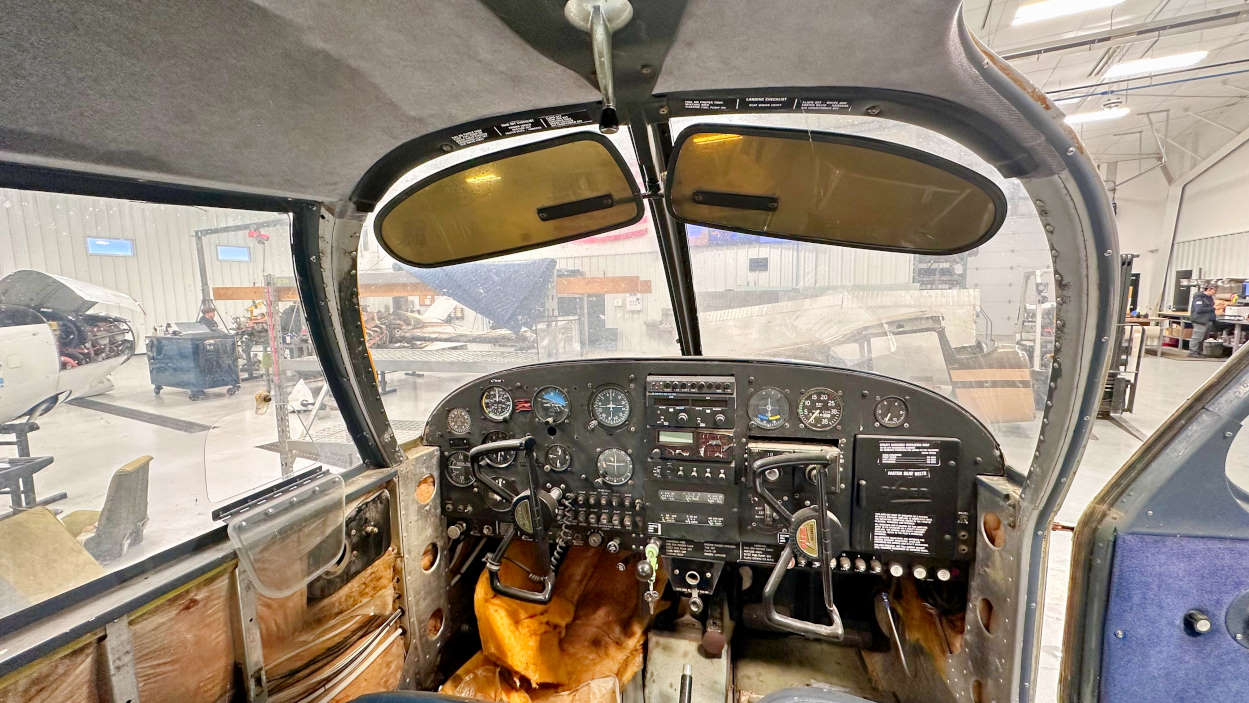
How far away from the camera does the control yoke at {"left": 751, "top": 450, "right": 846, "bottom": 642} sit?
1628 millimetres

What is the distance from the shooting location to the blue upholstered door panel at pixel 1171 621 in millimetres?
1048

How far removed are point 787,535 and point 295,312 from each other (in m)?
1.83

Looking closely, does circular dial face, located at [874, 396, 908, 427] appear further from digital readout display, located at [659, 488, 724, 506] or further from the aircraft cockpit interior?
digital readout display, located at [659, 488, 724, 506]

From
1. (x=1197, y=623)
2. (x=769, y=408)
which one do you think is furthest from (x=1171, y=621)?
(x=769, y=408)

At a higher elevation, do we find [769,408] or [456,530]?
[769,408]

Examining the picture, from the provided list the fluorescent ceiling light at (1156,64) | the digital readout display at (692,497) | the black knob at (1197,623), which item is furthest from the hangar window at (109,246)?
the fluorescent ceiling light at (1156,64)

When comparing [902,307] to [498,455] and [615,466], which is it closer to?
[615,466]

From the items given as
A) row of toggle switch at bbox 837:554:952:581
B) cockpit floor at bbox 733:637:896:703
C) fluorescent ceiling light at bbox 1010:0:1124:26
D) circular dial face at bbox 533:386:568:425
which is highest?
fluorescent ceiling light at bbox 1010:0:1124:26

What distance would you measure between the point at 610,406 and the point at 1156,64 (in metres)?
7.39

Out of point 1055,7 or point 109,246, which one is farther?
point 1055,7

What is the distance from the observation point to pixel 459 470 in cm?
204

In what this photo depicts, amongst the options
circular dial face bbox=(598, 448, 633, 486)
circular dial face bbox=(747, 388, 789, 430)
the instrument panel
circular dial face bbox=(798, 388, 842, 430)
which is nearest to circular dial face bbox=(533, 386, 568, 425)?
the instrument panel

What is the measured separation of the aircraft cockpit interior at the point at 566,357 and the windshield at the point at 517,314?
2cm

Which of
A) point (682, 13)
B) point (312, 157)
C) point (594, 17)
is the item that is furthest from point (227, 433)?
point (682, 13)
